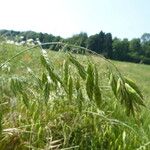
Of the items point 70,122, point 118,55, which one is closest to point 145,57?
point 118,55

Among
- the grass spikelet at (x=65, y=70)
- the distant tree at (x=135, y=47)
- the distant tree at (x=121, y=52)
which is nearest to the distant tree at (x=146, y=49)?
the distant tree at (x=135, y=47)

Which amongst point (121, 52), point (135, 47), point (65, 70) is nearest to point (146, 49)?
point (135, 47)

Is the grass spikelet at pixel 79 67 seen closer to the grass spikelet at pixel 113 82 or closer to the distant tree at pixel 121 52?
the grass spikelet at pixel 113 82

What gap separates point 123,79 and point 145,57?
2106 inches

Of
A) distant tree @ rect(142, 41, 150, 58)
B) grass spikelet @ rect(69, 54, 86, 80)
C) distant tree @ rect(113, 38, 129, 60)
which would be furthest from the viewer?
distant tree @ rect(142, 41, 150, 58)

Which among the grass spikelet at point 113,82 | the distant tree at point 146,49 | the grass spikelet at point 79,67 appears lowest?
the distant tree at point 146,49

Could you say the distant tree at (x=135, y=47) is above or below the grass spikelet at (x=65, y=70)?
below

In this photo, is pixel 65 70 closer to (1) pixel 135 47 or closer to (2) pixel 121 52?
(2) pixel 121 52

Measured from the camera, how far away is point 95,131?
3.17 m

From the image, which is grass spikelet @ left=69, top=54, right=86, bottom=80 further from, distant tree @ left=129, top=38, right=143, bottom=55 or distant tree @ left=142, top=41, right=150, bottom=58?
distant tree @ left=142, top=41, right=150, bottom=58

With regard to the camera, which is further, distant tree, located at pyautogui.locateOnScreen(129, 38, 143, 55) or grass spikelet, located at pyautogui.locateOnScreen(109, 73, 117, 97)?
distant tree, located at pyautogui.locateOnScreen(129, 38, 143, 55)

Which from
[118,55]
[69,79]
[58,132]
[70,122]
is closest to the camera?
[69,79]

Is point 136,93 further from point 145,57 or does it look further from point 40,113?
point 145,57

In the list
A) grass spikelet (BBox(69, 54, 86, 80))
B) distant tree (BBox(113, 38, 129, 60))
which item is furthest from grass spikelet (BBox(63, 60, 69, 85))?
distant tree (BBox(113, 38, 129, 60))
